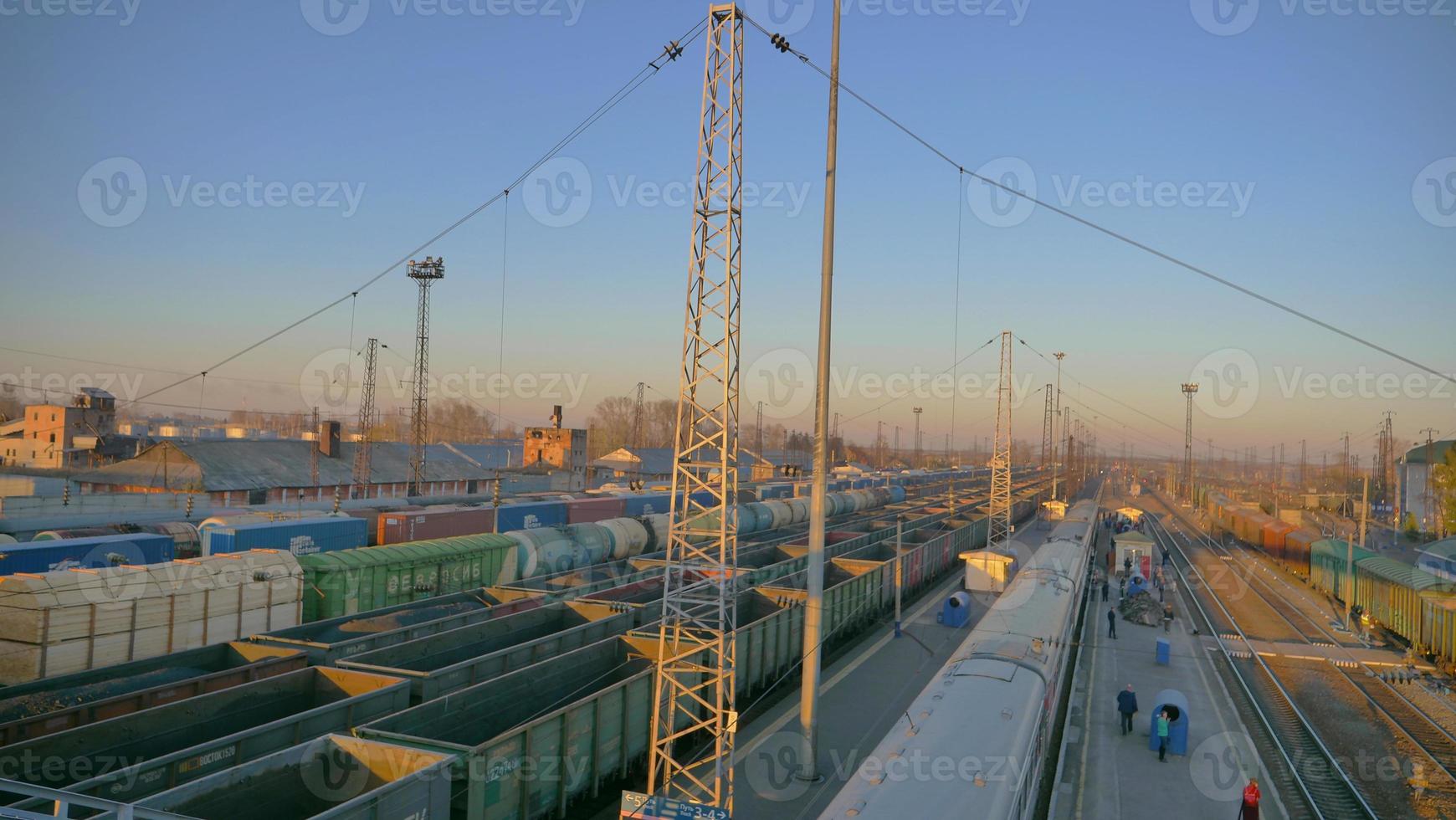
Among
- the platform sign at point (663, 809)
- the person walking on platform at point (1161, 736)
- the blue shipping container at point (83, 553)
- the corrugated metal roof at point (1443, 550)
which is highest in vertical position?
the corrugated metal roof at point (1443, 550)

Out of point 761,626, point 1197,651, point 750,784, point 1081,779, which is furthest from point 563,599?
point 1197,651

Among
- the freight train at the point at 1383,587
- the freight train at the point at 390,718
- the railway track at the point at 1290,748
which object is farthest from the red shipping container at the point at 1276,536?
the freight train at the point at 390,718

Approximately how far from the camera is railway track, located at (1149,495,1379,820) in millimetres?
14773

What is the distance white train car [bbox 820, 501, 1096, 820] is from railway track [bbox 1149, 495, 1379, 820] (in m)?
4.58

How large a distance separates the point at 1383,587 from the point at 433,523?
3738 cm

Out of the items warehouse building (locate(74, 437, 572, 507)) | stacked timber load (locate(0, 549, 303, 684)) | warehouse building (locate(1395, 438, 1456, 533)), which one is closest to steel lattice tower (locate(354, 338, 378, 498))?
warehouse building (locate(74, 437, 572, 507))

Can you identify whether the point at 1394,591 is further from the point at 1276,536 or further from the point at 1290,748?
the point at 1276,536

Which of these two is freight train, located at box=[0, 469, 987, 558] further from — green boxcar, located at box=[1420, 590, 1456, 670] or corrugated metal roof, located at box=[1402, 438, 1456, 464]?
corrugated metal roof, located at box=[1402, 438, 1456, 464]

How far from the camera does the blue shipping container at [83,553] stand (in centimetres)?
2198

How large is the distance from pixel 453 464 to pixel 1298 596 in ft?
200

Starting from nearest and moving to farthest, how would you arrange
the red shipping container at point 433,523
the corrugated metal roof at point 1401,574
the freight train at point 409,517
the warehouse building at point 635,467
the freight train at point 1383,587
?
the freight train at point 1383,587 < the corrugated metal roof at point 1401,574 < the freight train at point 409,517 < the red shipping container at point 433,523 < the warehouse building at point 635,467

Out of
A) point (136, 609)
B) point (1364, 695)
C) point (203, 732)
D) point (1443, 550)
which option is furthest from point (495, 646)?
point (1443, 550)

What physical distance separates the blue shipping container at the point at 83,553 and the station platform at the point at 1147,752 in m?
24.8

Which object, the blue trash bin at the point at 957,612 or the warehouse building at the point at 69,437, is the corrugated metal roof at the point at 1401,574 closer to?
the blue trash bin at the point at 957,612
